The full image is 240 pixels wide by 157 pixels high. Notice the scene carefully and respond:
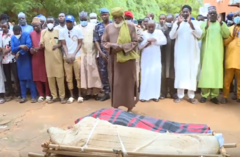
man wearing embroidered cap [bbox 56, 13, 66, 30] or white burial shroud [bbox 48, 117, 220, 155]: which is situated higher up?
man wearing embroidered cap [bbox 56, 13, 66, 30]

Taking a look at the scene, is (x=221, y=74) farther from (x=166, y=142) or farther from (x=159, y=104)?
(x=166, y=142)

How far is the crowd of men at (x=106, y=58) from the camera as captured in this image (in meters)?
6.13

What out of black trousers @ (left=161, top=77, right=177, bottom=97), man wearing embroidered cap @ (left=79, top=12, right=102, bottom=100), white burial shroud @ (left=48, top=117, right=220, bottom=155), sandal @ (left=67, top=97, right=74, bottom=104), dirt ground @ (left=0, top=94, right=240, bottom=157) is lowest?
dirt ground @ (left=0, top=94, right=240, bottom=157)

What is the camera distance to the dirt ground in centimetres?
447

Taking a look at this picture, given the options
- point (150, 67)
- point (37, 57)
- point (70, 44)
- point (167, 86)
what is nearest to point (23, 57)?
point (37, 57)

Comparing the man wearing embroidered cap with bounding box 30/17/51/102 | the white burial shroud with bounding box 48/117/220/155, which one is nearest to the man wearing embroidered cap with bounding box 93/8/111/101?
the man wearing embroidered cap with bounding box 30/17/51/102

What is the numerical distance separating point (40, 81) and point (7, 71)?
87 cm

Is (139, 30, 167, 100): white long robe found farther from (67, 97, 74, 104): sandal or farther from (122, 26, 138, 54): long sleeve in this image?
(67, 97, 74, 104): sandal

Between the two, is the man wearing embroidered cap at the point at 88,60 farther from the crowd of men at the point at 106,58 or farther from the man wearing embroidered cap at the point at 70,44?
the man wearing embroidered cap at the point at 70,44

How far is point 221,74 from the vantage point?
20.1ft

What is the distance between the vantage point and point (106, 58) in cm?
640

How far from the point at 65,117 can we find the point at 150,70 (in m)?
2.15

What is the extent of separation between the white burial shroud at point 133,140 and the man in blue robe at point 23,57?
142 inches

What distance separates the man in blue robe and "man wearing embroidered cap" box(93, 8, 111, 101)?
60.4 inches
